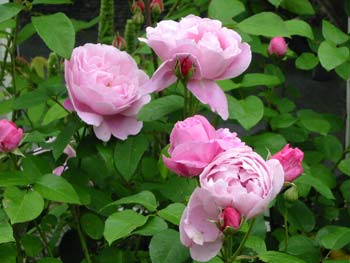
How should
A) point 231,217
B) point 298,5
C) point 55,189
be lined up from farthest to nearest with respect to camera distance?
point 298,5
point 55,189
point 231,217

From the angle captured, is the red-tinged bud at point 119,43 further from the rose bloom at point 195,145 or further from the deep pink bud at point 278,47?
the rose bloom at point 195,145

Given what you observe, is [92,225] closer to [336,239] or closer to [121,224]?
→ [121,224]

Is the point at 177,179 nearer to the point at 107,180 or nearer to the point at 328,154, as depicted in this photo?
the point at 107,180

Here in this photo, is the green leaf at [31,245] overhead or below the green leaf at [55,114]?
below

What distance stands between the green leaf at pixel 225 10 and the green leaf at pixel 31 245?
1.39 feet

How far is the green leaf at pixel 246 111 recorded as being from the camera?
896mm

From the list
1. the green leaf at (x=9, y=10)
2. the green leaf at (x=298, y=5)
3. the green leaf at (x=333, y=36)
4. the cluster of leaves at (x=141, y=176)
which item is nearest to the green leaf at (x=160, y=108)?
the cluster of leaves at (x=141, y=176)

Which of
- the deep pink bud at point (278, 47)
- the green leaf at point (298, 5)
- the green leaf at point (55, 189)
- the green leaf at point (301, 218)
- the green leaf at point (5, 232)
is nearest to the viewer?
the green leaf at point (5, 232)

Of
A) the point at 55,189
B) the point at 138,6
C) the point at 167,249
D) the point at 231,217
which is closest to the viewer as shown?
the point at 231,217

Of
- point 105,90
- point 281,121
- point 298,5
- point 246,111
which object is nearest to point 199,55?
point 105,90

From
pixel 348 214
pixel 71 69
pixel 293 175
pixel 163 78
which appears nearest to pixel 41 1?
pixel 71 69

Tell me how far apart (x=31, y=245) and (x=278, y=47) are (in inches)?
20.2

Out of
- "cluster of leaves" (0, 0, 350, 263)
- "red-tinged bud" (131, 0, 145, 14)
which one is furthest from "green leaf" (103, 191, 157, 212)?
"red-tinged bud" (131, 0, 145, 14)

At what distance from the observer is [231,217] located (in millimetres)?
568
